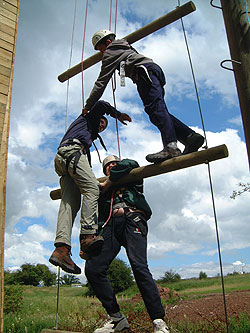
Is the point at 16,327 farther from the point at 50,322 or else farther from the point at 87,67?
the point at 87,67

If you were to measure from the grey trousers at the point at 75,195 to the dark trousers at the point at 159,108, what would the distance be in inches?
32.8

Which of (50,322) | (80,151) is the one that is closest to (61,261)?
(80,151)

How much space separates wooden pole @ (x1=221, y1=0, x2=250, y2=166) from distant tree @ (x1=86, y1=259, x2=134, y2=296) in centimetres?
892

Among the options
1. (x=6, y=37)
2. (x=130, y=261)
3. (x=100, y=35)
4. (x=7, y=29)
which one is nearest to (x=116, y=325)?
(x=130, y=261)

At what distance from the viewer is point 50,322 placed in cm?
639

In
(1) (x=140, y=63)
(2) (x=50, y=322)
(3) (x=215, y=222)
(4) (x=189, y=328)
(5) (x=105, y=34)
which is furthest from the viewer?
(2) (x=50, y=322)

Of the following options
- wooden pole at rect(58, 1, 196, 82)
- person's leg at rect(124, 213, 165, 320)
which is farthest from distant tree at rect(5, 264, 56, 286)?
person's leg at rect(124, 213, 165, 320)

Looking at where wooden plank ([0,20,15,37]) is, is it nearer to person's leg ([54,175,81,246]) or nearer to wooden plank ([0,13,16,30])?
wooden plank ([0,13,16,30])

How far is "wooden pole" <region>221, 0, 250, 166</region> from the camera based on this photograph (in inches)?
114

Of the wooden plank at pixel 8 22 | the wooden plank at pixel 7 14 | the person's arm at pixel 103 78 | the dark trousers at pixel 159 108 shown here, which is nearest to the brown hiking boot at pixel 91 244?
the dark trousers at pixel 159 108

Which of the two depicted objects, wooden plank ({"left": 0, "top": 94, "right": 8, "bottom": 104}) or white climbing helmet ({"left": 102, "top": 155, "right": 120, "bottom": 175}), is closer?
white climbing helmet ({"left": 102, "top": 155, "right": 120, "bottom": 175})

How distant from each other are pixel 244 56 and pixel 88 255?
89.3 inches

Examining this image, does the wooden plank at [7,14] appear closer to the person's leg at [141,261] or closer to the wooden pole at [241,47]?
the wooden pole at [241,47]

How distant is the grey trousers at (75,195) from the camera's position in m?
3.33
